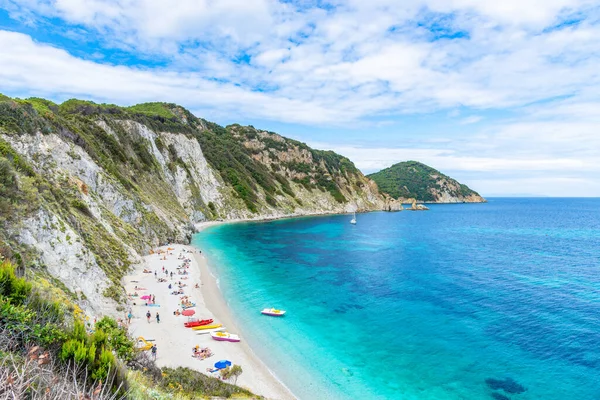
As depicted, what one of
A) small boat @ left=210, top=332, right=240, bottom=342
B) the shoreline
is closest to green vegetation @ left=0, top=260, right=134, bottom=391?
the shoreline

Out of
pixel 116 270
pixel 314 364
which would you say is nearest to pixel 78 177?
pixel 116 270

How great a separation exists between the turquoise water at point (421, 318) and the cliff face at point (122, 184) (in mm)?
14497

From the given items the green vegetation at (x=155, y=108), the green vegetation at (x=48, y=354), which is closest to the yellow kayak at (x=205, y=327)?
the green vegetation at (x=48, y=354)

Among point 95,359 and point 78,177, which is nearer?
point 95,359

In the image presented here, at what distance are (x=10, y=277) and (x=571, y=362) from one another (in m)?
35.8

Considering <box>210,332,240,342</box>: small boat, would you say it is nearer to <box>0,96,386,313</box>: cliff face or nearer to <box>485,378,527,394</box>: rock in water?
<box>0,96,386,313</box>: cliff face

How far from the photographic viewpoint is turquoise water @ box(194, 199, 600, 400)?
2369 cm

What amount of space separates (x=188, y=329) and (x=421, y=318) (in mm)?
Result: 23413

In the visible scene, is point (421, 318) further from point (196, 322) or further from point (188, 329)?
point (188, 329)

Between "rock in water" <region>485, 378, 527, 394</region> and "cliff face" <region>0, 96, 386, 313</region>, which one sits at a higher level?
"cliff face" <region>0, 96, 386, 313</region>

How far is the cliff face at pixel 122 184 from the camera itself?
2838 centimetres

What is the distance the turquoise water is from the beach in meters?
1.44

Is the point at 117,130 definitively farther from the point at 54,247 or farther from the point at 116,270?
the point at 54,247

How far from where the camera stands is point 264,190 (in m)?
135
